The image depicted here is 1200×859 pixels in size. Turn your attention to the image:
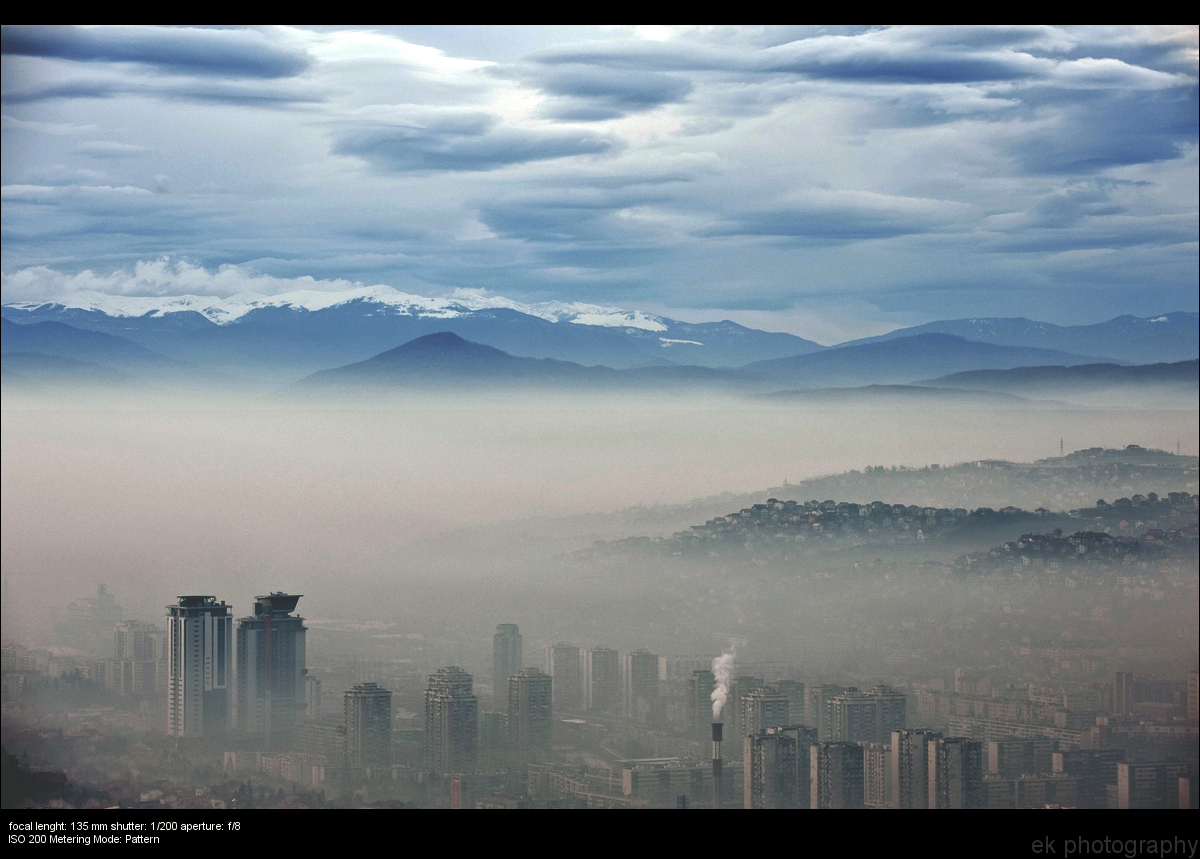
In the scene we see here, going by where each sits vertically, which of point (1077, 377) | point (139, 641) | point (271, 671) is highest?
point (1077, 377)

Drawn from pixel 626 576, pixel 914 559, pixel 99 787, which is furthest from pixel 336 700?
pixel 914 559

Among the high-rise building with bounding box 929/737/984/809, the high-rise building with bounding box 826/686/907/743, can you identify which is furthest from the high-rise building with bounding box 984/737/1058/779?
the high-rise building with bounding box 826/686/907/743

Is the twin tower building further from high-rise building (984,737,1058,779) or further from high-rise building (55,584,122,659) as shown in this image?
high-rise building (984,737,1058,779)

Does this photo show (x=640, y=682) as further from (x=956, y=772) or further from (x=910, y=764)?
(x=956, y=772)

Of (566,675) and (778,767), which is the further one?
(566,675)

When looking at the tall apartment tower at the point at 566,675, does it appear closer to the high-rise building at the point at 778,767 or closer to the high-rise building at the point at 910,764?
the high-rise building at the point at 778,767

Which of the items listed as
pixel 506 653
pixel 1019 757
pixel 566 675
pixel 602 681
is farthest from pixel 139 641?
pixel 1019 757
